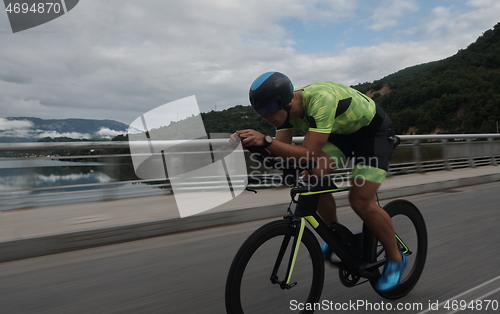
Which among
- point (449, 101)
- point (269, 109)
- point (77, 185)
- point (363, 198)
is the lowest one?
point (363, 198)

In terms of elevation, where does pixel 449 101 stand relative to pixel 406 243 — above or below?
above

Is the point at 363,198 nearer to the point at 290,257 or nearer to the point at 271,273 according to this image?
the point at 290,257

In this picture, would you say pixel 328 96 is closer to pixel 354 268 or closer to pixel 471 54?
pixel 354 268

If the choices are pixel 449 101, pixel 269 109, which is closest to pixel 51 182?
pixel 269 109

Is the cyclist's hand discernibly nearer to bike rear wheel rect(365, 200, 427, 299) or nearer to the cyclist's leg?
the cyclist's leg

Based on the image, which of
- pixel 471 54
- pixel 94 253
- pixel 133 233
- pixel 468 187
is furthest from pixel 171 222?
pixel 471 54

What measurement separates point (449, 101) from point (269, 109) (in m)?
65.8

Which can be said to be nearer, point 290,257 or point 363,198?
point 290,257

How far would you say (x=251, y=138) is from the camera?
2293mm

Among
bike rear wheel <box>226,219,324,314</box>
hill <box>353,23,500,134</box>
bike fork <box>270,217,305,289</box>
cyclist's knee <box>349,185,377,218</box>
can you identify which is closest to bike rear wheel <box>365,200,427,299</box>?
cyclist's knee <box>349,185,377,218</box>

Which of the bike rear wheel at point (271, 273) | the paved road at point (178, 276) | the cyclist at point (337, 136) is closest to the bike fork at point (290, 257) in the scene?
the bike rear wheel at point (271, 273)

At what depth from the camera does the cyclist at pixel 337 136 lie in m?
2.50

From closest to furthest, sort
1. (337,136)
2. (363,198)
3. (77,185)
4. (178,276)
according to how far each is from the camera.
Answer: (363,198) → (337,136) → (178,276) → (77,185)

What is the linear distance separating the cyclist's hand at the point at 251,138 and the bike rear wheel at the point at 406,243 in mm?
1317
